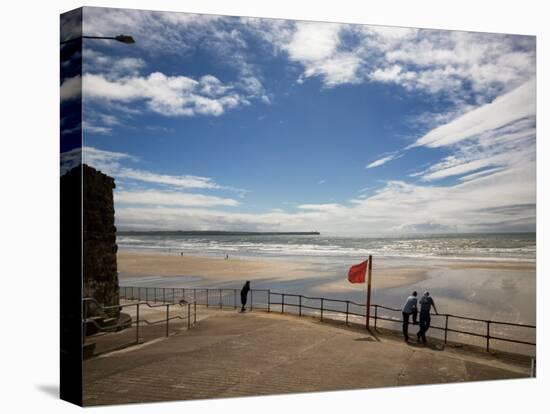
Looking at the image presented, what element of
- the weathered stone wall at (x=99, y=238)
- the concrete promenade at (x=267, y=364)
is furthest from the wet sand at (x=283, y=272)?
the concrete promenade at (x=267, y=364)

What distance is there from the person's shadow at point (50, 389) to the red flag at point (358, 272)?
199 inches

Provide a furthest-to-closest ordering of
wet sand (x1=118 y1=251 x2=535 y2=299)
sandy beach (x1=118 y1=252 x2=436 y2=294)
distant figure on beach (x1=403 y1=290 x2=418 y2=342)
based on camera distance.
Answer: distant figure on beach (x1=403 y1=290 x2=418 y2=342)
wet sand (x1=118 y1=251 x2=535 y2=299)
sandy beach (x1=118 y1=252 x2=436 y2=294)

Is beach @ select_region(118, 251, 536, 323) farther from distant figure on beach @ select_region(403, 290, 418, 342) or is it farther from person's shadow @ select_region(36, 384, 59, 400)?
person's shadow @ select_region(36, 384, 59, 400)

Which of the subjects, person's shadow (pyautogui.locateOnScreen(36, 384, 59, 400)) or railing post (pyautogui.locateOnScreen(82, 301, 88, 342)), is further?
person's shadow (pyautogui.locateOnScreen(36, 384, 59, 400))

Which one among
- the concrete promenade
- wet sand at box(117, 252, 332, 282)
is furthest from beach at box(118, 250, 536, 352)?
the concrete promenade

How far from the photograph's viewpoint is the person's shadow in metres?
8.45

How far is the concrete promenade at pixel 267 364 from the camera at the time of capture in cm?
786

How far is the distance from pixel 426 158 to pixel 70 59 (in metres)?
5.86

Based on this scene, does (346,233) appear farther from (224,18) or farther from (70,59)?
(70,59)

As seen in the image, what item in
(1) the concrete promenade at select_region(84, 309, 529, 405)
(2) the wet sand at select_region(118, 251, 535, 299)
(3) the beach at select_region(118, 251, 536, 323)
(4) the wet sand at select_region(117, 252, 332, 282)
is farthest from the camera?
(3) the beach at select_region(118, 251, 536, 323)

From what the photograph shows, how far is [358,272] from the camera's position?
9.82 meters

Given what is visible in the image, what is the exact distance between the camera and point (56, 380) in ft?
29.9

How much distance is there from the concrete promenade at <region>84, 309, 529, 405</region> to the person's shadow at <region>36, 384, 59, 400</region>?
117cm

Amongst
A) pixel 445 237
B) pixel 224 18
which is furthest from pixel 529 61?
pixel 224 18
